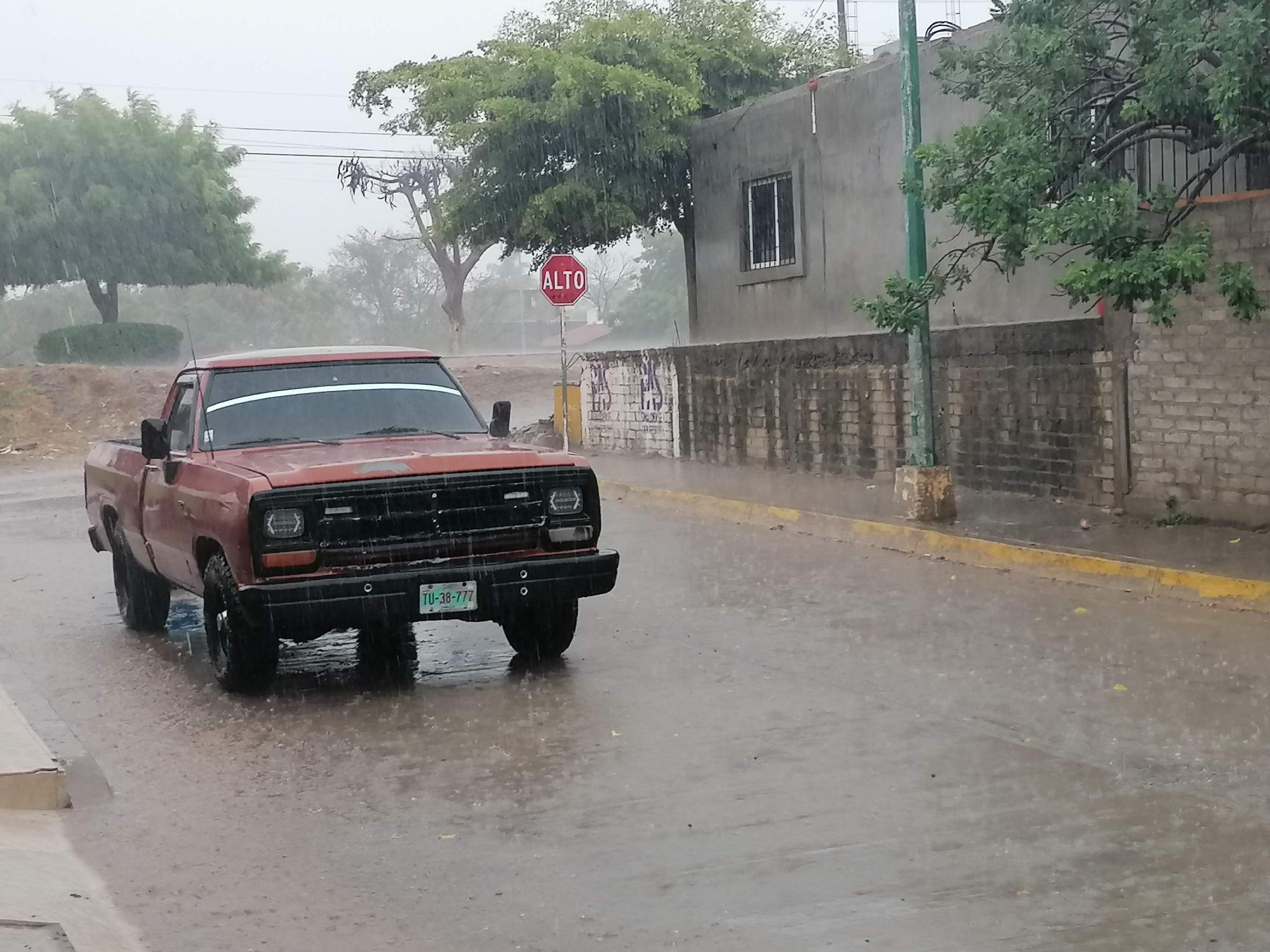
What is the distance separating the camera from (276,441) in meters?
9.23

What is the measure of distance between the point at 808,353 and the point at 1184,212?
7954 mm

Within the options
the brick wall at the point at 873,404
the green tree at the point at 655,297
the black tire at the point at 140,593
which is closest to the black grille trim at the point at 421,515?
the black tire at the point at 140,593

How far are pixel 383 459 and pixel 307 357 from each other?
1.55 meters

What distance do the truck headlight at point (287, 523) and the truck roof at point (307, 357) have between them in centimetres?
186

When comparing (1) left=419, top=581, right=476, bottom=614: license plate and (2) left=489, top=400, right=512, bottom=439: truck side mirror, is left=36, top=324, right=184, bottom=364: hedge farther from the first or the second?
(1) left=419, top=581, right=476, bottom=614: license plate

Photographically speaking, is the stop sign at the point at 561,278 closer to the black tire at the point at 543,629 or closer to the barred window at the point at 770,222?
the barred window at the point at 770,222

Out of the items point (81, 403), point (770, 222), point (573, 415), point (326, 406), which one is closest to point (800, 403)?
point (770, 222)

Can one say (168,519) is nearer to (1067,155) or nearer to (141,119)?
(1067,155)

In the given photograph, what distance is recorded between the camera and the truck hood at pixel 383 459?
26.6ft

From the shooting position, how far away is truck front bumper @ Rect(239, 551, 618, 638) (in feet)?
26.0

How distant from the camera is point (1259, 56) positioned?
10.2m

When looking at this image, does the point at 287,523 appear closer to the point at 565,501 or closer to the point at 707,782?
the point at 565,501

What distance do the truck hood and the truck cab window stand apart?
512 millimetres

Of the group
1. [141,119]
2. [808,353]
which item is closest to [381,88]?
[808,353]
